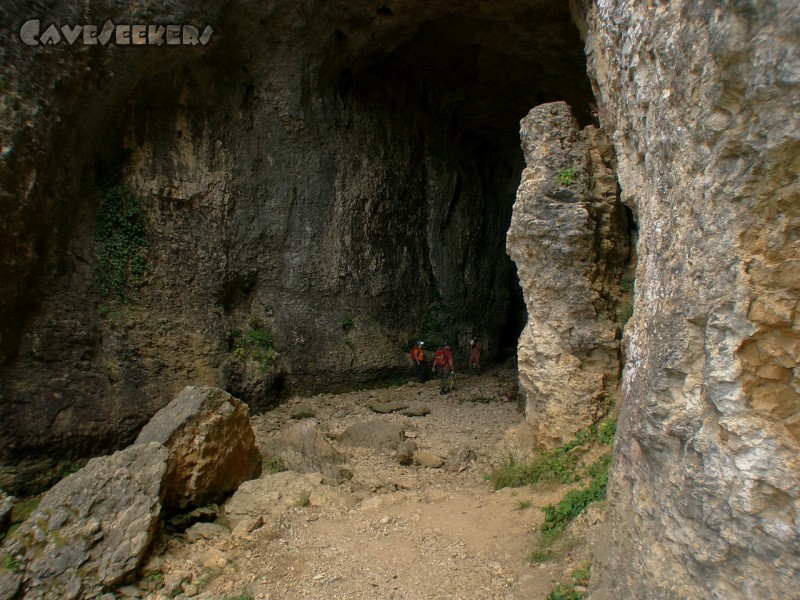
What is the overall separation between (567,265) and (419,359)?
679 centimetres

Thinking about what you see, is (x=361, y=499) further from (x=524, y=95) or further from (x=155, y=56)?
(x=524, y=95)

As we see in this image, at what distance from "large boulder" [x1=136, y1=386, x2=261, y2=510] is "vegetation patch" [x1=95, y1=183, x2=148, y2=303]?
3267mm

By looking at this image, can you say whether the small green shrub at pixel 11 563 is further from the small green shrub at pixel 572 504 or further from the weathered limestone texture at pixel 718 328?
the weathered limestone texture at pixel 718 328

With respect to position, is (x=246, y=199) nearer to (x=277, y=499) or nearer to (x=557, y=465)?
(x=277, y=499)

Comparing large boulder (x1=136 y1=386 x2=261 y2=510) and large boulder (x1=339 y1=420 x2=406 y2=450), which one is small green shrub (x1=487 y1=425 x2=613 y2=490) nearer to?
large boulder (x1=339 y1=420 x2=406 y2=450)

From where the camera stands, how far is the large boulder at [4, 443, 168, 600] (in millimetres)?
4840

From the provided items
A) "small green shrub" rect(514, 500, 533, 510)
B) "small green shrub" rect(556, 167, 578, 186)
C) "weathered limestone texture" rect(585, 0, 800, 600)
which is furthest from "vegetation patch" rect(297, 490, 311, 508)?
"small green shrub" rect(556, 167, 578, 186)

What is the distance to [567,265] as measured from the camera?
20.7ft

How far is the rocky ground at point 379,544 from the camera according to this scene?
184 inches

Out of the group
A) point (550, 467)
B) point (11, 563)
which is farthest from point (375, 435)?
point (11, 563)

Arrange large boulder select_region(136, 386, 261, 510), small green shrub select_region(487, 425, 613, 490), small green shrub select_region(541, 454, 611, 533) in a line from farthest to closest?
large boulder select_region(136, 386, 261, 510) → small green shrub select_region(487, 425, 613, 490) → small green shrub select_region(541, 454, 611, 533)

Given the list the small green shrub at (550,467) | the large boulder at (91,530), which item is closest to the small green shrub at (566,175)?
the small green shrub at (550,467)

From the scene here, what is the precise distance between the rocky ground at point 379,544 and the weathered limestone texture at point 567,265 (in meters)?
1.08

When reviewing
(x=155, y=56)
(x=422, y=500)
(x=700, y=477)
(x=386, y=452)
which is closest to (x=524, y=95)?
(x=155, y=56)
